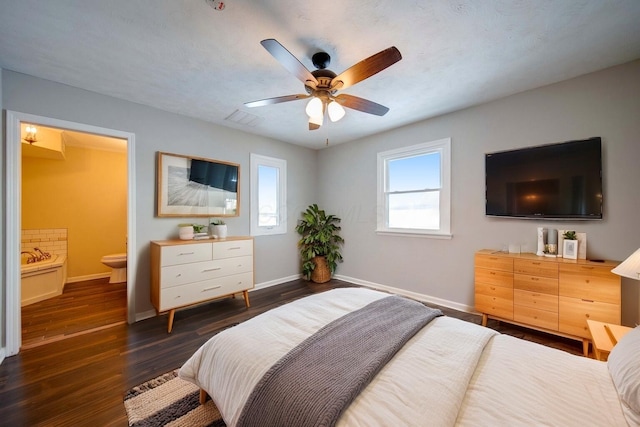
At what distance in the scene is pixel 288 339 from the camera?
51.6 inches

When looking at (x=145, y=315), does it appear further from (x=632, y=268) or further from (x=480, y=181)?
(x=480, y=181)

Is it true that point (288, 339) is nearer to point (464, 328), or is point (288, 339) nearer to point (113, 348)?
point (464, 328)

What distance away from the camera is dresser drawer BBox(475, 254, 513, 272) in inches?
96.8

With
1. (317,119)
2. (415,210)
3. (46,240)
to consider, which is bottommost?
(46,240)

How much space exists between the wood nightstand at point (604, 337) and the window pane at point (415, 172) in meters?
2.08

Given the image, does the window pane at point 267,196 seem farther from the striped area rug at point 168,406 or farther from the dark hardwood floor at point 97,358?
the striped area rug at point 168,406

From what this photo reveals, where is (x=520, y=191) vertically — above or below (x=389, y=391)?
above

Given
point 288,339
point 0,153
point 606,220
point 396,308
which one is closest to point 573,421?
point 396,308

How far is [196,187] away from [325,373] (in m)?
3.05

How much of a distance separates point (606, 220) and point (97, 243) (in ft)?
24.1

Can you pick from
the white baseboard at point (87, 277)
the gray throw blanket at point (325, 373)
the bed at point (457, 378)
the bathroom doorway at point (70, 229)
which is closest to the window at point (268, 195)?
the bathroom doorway at point (70, 229)

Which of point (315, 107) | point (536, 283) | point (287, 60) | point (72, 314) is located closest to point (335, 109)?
point (315, 107)

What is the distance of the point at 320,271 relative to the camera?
4402 millimetres

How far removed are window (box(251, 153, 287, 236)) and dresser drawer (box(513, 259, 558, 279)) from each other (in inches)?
130
